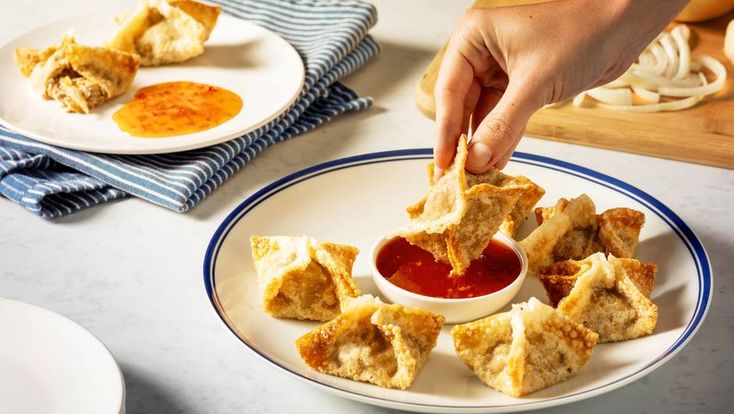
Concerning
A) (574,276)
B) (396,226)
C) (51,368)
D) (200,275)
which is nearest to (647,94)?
(396,226)

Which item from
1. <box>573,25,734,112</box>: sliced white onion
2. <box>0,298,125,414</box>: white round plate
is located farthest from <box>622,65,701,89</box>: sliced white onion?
<box>0,298,125,414</box>: white round plate

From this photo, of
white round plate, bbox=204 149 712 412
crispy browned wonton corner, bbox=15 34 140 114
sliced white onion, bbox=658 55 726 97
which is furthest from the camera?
sliced white onion, bbox=658 55 726 97

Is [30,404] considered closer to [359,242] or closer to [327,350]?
[327,350]

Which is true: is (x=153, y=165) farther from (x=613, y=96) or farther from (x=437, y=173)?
(x=613, y=96)

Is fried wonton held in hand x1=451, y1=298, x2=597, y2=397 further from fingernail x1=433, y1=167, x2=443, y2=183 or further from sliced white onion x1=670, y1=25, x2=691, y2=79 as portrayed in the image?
sliced white onion x1=670, y1=25, x2=691, y2=79

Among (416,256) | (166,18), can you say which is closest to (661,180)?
(416,256)

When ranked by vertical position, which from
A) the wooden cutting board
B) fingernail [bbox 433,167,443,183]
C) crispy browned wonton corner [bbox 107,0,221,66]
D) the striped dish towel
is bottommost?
the striped dish towel

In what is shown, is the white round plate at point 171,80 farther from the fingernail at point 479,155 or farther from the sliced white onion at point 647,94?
the sliced white onion at point 647,94
